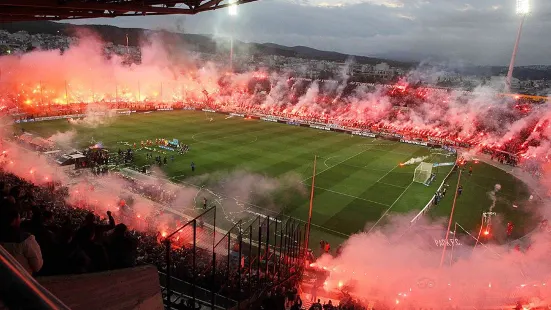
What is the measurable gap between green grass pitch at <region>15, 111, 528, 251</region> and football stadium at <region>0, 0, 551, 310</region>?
0.57 ft

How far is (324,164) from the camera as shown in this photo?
30.1m

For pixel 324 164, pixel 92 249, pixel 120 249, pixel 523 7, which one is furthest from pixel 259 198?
pixel 523 7

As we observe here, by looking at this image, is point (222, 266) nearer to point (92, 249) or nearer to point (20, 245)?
point (92, 249)

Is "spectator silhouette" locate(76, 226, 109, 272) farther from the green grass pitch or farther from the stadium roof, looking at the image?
the green grass pitch

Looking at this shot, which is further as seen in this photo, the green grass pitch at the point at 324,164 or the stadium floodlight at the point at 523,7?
the stadium floodlight at the point at 523,7

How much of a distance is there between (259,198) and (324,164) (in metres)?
9.83

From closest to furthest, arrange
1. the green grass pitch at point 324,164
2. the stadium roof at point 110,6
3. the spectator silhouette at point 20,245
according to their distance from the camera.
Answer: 1. the spectator silhouette at point 20,245
2. the stadium roof at point 110,6
3. the green grass pitch at point 324,164

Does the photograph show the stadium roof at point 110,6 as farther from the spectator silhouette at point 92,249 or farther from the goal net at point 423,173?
the goal net at point 423,173

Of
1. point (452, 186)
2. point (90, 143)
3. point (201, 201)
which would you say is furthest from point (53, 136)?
point (452, 186)

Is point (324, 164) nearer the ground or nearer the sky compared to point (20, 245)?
nearer the ground

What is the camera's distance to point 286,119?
5009 cm

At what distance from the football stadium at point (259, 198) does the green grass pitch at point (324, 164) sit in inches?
6.9

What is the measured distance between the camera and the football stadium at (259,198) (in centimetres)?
523

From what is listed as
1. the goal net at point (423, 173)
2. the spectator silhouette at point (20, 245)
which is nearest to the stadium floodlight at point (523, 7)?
the goal net at point (423, 173)
